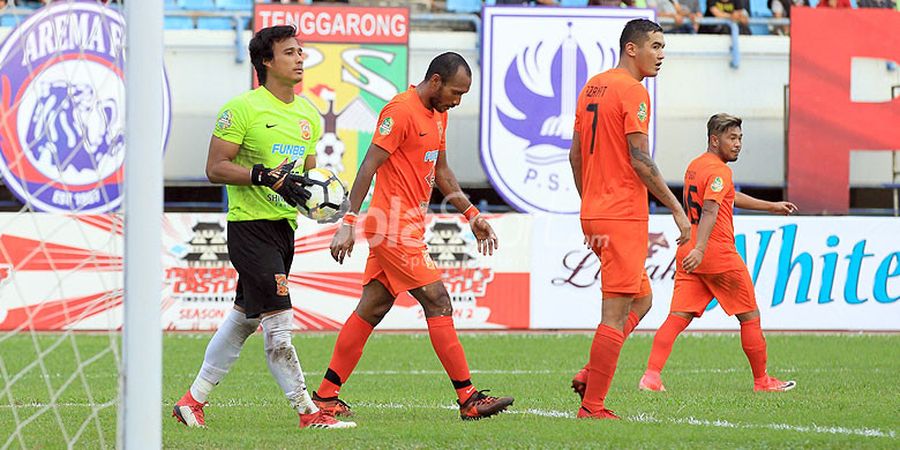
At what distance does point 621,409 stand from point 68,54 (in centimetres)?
470

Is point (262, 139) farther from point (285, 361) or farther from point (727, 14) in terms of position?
point (727, 14)

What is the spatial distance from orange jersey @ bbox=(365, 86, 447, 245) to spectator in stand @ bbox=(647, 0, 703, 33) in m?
11.7

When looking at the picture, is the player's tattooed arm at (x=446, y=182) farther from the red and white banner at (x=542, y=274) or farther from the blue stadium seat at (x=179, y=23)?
the blue stadium seat at (x=179, y=23)

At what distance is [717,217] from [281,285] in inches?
149

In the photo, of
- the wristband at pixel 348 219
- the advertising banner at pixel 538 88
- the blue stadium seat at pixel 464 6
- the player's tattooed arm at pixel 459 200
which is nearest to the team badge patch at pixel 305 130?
the wristband at pixel 348 219

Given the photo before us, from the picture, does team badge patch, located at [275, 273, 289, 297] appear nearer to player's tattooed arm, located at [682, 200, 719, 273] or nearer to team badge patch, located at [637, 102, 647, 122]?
team badge patch, located at [637, 102, 647, 122]

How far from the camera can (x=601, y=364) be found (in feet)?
23.9

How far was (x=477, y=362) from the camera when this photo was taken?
12.0 metres

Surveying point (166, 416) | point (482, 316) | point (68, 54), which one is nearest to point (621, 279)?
point (166, 416)

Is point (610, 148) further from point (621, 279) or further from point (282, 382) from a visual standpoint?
point (282, 382)

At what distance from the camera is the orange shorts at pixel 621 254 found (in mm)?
7293

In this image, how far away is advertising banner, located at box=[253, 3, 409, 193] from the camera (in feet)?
55.3

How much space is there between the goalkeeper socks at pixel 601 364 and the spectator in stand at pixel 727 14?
1251 centimetres

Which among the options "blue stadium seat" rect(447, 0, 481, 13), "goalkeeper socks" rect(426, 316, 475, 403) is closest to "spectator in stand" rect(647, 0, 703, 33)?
"blue stadium seat" rect(447, 0, 481, 13)
